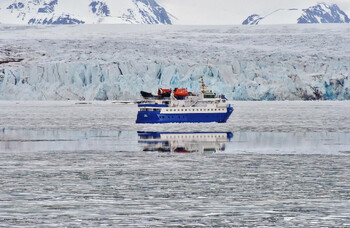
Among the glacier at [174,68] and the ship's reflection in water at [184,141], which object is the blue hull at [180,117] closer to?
the ship's reflection in water at [184,141]

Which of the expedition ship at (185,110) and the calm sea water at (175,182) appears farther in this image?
the expedition ship at (185,110)

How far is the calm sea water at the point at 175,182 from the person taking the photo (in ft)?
31.0

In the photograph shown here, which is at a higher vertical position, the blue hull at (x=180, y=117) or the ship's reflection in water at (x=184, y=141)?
the ship's reflection in water at (x=184, y=141)

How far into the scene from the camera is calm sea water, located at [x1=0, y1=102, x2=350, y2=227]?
31.0 feet

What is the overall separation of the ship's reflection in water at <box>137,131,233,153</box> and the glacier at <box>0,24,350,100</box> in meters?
29.2

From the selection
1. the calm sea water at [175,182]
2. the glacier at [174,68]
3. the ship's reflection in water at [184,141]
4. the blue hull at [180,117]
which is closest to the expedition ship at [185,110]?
the blue hull at [180,117]

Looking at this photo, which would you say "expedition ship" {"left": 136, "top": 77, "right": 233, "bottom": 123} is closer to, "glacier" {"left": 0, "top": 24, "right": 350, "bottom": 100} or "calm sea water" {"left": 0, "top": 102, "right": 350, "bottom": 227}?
"calm sea water" {"left": 0, "top": 102, "right": 350, "bottom": 227}

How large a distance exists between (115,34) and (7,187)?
66.1 m

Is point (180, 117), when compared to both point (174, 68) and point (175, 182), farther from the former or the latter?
point (174, 68)

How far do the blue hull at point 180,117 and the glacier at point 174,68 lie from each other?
20588 millimetres

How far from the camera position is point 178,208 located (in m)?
10.0

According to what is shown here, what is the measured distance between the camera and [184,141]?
21.2 m

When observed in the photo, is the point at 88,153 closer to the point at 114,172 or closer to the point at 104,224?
the point at 114,172

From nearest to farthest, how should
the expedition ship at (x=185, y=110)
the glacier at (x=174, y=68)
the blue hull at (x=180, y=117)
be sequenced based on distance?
the blue hull at (x=180, y=117), the expedition ship at (x=185, y=110), the glacier at (x=174, y=68)
